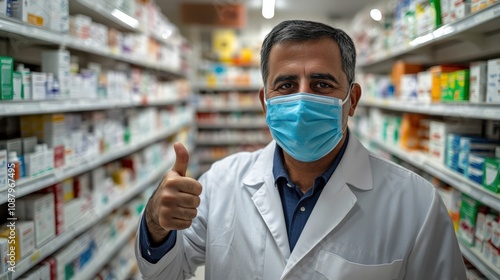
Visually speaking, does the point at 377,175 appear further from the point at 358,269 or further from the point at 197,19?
the point at 197,19

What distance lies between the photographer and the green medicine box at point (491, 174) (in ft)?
5.93

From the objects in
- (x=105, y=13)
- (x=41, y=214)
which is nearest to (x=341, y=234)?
(x=41, y=214)

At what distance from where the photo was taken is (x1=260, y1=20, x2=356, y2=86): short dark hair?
1.46 m

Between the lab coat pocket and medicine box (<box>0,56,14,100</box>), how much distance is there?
1621mm

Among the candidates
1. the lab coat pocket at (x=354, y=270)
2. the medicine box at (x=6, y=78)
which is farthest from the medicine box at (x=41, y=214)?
the lab coat pocket at (x=354, y=270)

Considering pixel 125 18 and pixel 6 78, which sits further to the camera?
pixel 125 18

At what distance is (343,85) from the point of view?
1.51 metres

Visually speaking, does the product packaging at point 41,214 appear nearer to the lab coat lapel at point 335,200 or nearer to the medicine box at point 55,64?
the medicine box at point 55,64

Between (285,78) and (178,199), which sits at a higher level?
(285,78)

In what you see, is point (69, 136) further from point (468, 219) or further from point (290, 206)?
point (468, 219)

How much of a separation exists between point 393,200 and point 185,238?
89cm

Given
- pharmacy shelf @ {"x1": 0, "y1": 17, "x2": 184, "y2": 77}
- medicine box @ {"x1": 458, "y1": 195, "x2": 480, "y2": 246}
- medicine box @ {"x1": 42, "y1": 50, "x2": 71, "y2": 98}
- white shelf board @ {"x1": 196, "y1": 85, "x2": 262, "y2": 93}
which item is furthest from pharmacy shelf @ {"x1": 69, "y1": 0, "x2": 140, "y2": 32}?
white shelf board @ {"x1": 196, "y1": 85, "x2": 262, "y2": 93}

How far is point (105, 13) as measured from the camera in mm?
2893

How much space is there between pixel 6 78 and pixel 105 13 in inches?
53.1
